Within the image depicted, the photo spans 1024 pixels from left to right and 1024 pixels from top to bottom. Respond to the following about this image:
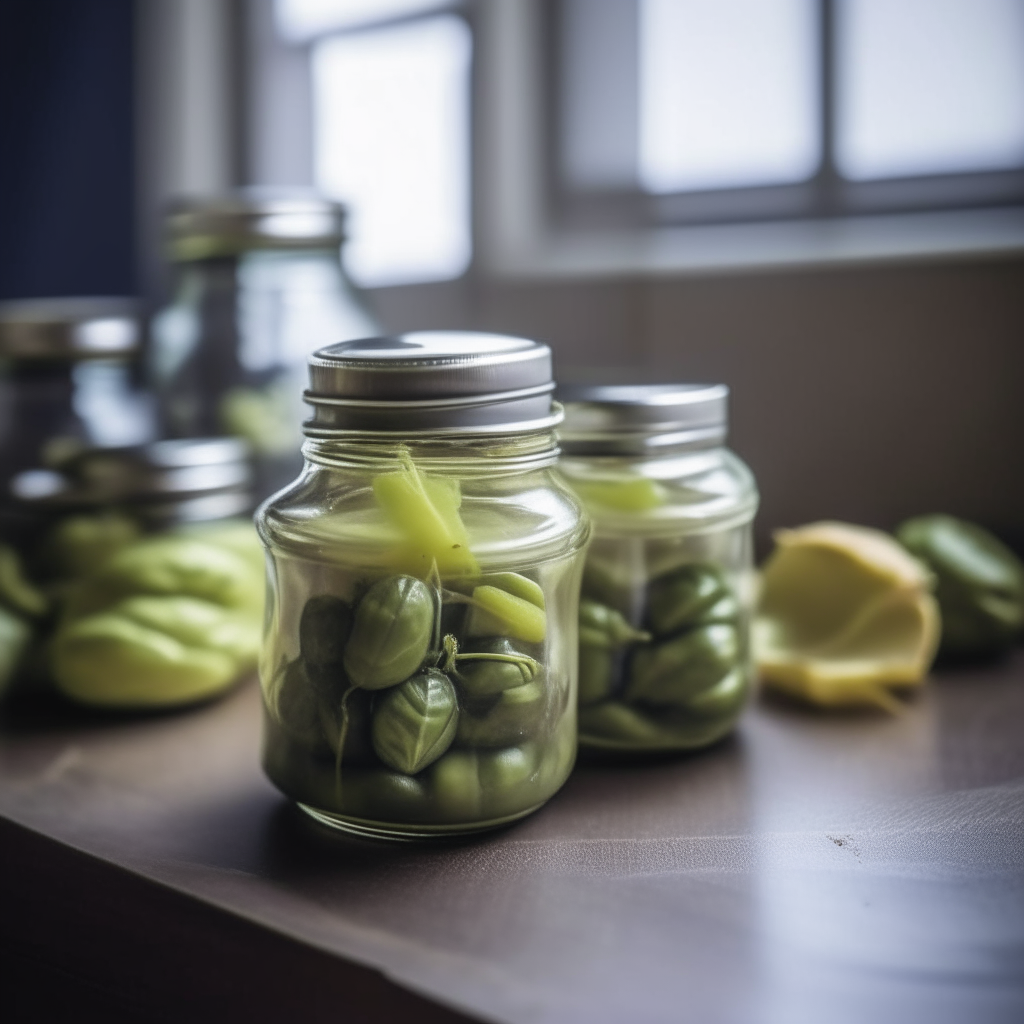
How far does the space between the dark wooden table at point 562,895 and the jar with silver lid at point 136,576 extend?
0.17ft

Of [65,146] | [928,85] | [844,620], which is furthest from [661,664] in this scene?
[65,146]

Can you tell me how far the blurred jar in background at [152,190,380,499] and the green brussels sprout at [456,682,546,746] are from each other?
38cm

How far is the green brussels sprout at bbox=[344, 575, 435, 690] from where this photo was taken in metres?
0.50

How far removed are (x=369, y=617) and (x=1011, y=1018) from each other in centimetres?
28

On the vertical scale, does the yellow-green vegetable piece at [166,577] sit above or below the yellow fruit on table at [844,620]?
above

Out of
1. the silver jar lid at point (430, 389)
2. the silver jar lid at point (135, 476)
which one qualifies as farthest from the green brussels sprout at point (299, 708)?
the silver jar lid at point (135, 476)

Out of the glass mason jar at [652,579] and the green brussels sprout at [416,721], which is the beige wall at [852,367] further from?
the green brussels sprout at [416,721]

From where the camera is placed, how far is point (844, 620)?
0.77 metres

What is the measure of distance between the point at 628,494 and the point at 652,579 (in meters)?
0.05

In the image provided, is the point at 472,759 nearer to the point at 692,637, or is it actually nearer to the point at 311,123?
the point at 692,637

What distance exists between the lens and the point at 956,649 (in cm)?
81

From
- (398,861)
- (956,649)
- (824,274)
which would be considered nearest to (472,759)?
(398,861)

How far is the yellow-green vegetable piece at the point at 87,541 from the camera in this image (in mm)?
766

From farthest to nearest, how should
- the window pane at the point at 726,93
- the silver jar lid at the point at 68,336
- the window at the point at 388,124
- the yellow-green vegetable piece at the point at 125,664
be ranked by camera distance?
1. the window at the point at 388,124
2. the window pane at the point at 726,93
3. the silver jar lid at the point at 68,336
4. the yellow-green vegetable piece at the point at 125,664
